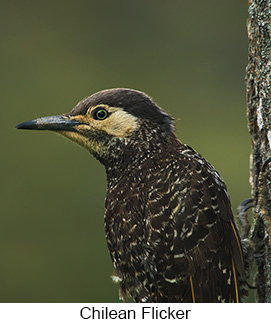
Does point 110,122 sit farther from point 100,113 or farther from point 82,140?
point 82,140

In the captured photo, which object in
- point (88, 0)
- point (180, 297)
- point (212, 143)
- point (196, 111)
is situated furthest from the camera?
point (88, 0)

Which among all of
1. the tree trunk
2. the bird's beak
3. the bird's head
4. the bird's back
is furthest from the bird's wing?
the bird's beak

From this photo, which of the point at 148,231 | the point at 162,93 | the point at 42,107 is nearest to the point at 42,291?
the point at 42,107

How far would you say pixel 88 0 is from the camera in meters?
9.43

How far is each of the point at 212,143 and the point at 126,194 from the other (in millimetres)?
3342

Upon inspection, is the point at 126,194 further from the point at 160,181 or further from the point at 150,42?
the point at 150,42

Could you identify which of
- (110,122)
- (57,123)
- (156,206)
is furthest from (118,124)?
(156,206)

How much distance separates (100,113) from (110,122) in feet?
0.26

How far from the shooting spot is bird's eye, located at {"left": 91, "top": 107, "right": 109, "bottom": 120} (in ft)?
13.8

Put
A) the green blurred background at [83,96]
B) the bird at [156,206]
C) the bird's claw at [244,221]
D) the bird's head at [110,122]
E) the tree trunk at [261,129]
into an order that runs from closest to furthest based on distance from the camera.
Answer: the tree trunk at [261,129], the bird at [156,206], the bird's head at [110,122], the bird's claw at [244,221], the green blurred background at [83,96]

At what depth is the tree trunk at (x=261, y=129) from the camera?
383cm

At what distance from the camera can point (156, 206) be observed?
3.97m

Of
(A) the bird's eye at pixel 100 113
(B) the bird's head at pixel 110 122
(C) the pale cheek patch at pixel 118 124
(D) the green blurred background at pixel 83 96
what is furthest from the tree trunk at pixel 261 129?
(D) the green blurred background at pixel 83 96

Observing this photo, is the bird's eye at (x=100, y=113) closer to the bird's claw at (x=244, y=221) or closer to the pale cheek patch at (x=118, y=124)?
the pale cheek patch at (x=118, y=124)
